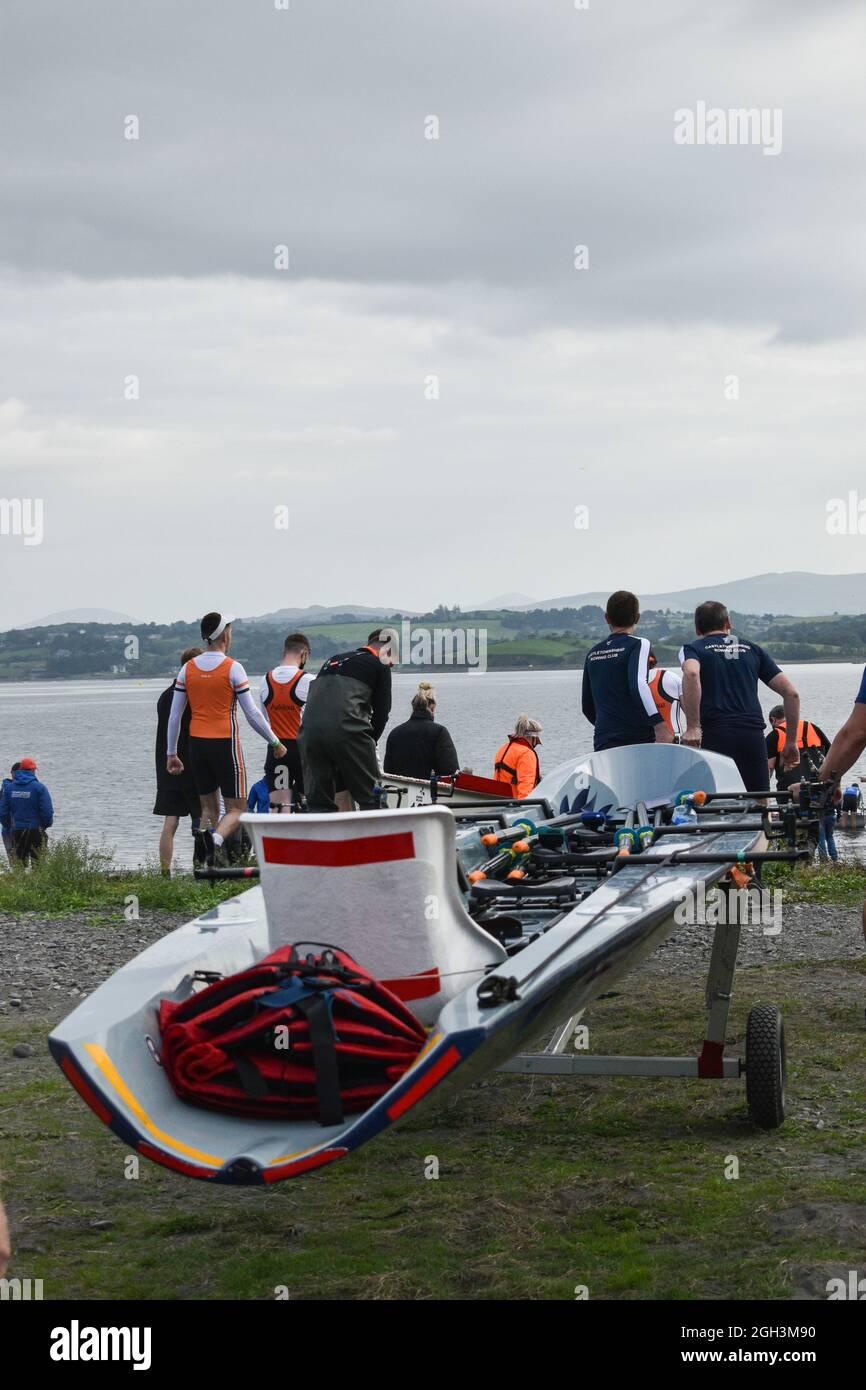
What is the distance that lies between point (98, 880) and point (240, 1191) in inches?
282

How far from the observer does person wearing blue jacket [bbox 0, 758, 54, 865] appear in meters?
15.3

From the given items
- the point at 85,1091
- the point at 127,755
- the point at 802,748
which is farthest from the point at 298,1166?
the point at 127,755

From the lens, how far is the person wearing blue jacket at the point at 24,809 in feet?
50.3

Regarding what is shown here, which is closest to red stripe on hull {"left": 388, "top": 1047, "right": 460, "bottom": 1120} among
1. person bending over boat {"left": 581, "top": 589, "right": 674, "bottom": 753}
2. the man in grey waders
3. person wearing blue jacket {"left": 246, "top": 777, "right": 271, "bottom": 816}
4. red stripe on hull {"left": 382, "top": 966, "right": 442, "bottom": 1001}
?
red stripe on hull {"left": 382, "top": 966, "right": 442, "bottom": 1001}

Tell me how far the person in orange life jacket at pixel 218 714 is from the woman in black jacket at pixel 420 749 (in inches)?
44.4

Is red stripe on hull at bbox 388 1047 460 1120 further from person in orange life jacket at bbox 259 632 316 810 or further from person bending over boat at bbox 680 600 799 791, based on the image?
person in orange life jacket at bbox 259 632 316 810

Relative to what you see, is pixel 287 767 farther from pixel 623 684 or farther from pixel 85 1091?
pixel 85 1091

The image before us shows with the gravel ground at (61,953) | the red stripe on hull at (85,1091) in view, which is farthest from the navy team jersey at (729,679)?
the red stripe on hull at (85,1091)

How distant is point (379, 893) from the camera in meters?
4.30

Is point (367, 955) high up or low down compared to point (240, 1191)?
up

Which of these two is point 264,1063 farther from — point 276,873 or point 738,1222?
point 738,1222

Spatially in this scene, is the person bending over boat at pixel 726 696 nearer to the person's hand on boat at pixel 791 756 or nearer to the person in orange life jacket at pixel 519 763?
the person's hand on boat at pixel 791 756

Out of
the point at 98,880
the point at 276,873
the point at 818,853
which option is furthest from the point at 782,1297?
the point at 818,853
